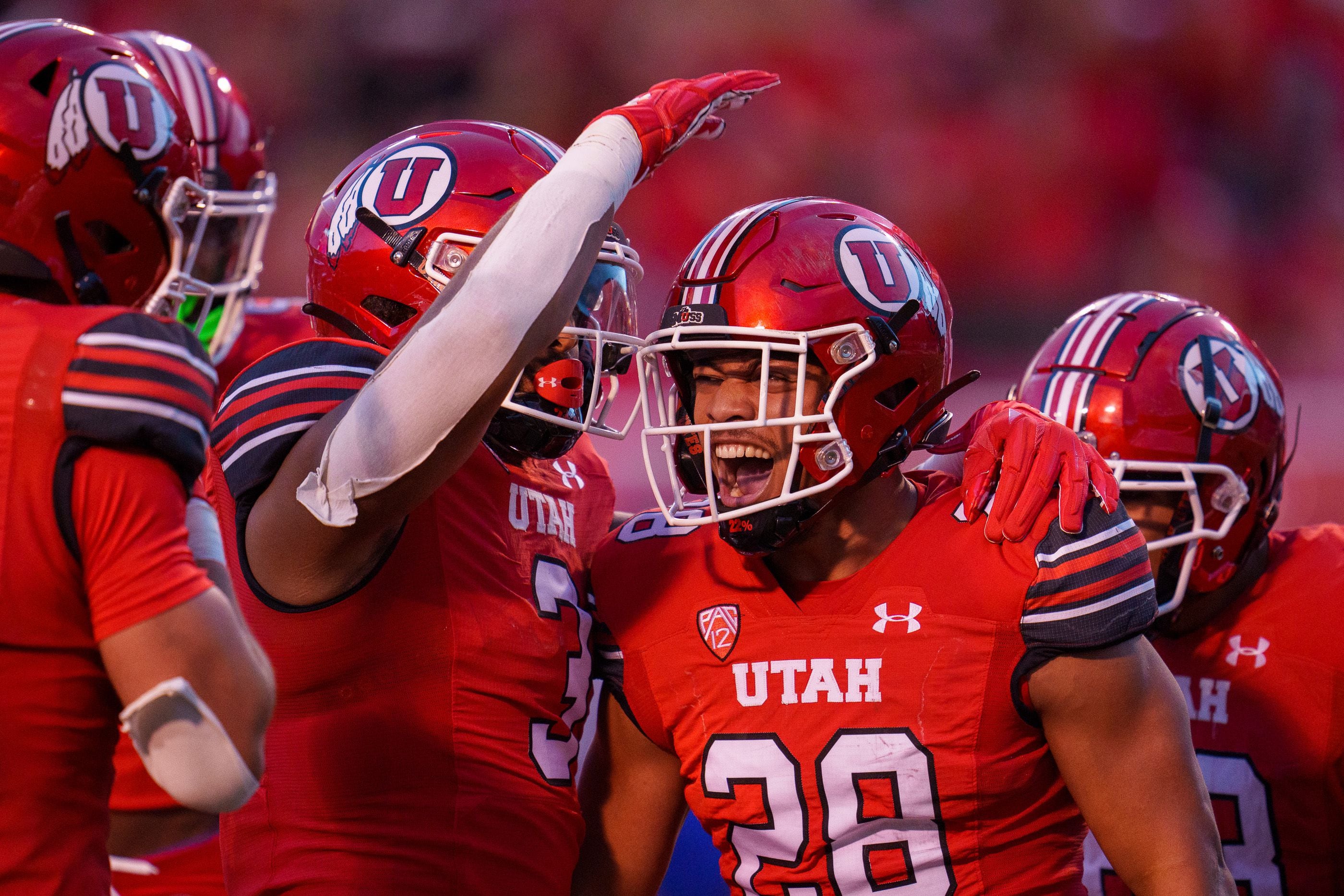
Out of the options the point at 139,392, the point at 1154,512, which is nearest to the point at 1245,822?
the point at 1154,512

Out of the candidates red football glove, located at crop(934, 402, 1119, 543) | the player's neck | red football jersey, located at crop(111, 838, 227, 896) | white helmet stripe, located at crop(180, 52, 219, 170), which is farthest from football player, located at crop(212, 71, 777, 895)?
white helmet stripe, located at crop(180, 52, 219, 170)

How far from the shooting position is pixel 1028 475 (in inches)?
74.8

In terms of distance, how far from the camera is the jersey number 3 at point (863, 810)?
189 centimetres

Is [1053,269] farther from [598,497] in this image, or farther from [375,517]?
[375,517]

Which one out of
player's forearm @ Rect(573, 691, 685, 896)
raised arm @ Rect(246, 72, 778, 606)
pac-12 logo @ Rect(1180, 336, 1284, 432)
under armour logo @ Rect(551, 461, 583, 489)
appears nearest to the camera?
raised arm @ Rect(246, 72, 778, 606)

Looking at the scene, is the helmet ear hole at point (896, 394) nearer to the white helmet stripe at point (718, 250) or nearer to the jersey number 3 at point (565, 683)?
the white helmet stripe at point (718, 250)

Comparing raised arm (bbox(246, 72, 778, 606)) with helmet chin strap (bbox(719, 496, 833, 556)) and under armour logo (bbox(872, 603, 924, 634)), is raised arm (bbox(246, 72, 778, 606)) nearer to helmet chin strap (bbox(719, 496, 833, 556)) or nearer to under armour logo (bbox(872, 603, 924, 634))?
helmet chin strap (bbox(719, 496, 833, 556))

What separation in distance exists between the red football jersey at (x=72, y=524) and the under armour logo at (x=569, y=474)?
1.01m

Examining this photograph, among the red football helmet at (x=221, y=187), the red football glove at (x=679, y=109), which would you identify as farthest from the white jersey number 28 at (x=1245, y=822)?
the red football helmet at (x=221, y=187)

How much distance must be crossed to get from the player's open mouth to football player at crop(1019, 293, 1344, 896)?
2.66 ft

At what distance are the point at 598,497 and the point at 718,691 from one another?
0.46 meters

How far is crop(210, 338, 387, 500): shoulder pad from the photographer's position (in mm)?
1630

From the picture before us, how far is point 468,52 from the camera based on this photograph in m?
7.19

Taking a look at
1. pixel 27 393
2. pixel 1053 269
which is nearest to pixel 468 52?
pixel 1053 269
